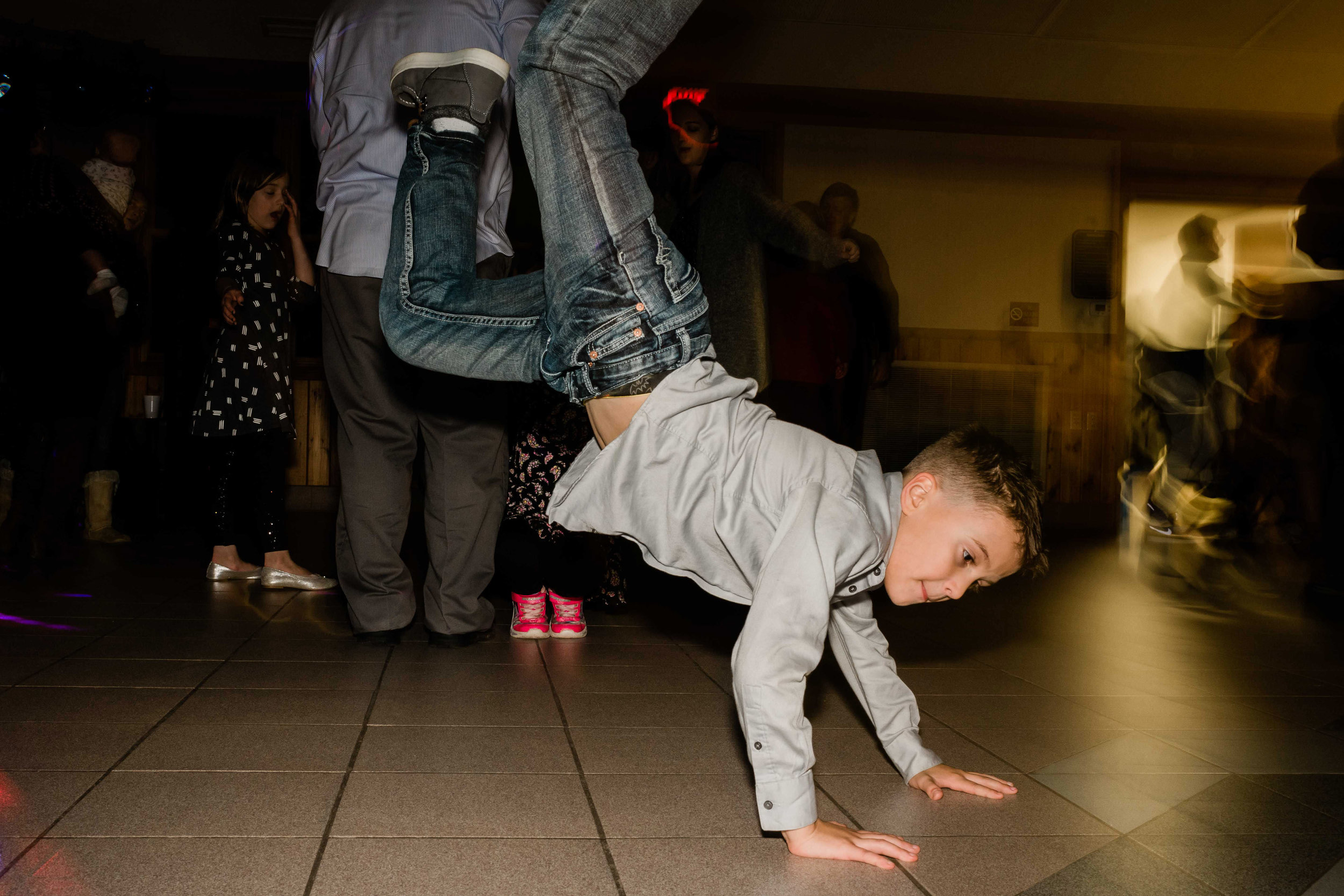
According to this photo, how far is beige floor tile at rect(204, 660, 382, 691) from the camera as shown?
6.84 ft

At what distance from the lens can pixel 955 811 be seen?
4.81ft

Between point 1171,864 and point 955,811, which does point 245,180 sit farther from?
point 1171,864

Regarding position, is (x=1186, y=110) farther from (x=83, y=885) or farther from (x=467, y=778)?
(x=83, y=885)

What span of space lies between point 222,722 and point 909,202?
6956 mm

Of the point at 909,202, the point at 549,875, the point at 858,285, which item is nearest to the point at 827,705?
the point at 549,875

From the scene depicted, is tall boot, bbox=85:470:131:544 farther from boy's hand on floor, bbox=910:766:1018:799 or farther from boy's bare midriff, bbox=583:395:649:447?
boy's hand on floor, bbox=910:766:1018:799

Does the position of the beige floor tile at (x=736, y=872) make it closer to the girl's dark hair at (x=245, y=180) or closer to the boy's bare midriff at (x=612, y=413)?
the boy's bare midriff at (x=612, y=413)

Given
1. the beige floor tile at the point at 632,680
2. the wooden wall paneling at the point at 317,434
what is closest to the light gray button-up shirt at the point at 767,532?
the beige floor tile at the point at 632,680

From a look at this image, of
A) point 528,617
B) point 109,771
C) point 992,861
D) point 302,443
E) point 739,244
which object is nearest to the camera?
point 992,861

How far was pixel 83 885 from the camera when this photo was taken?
1.10 m

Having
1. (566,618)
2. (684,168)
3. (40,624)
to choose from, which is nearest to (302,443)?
(40,624)

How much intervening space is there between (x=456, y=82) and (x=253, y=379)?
85.6 inches

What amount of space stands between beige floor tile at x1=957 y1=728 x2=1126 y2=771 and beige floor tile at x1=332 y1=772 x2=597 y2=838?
73 centimetres

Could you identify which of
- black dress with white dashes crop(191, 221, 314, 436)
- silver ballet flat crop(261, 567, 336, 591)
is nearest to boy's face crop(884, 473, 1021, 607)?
silver ballet flat crop(261, 567, 336, 591)
